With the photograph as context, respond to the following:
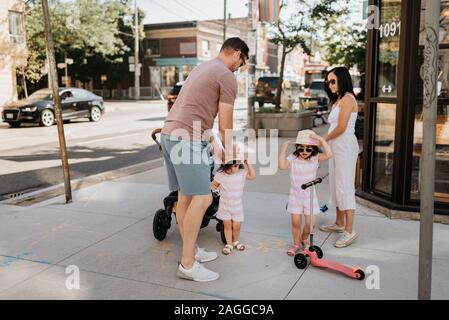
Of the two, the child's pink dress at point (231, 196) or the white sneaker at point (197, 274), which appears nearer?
the white sneaker at point (197, 274)

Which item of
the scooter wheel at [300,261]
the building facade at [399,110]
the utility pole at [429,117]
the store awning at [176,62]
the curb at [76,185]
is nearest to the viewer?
the utility pole at [429,117]

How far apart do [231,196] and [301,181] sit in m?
0.68

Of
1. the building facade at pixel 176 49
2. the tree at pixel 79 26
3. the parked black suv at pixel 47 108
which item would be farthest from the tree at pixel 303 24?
the building facade at pixel 176 49

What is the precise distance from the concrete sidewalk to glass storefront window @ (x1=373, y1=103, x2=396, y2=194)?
41cm

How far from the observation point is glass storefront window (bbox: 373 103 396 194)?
18.0 ft

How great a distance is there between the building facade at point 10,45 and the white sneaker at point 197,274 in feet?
75.3

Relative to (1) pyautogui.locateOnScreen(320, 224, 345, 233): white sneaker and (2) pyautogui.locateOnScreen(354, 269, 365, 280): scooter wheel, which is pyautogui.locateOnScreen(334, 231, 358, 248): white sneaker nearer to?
(1) pyautogui.locateOnScreen(320, 224, 345, 233): white sneaker

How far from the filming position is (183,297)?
3.38 m

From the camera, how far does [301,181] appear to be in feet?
13.7

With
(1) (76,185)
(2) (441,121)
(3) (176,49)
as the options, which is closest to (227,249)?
(2) (441,121)

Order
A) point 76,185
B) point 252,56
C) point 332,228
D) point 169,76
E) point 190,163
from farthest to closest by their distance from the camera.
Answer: point 169,76
point 252,56
point 76,185
point 332,228
point 190,163

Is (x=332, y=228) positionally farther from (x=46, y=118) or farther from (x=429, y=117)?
(x=46, y=118)

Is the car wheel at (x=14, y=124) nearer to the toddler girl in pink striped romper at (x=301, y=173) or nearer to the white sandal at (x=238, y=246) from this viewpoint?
the white sandal at (x=238, y=246)

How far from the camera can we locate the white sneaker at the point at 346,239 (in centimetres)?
441
